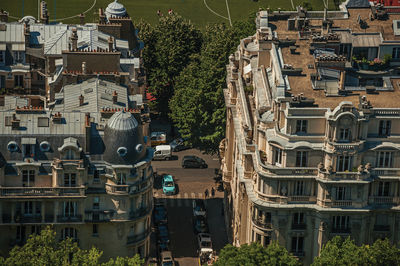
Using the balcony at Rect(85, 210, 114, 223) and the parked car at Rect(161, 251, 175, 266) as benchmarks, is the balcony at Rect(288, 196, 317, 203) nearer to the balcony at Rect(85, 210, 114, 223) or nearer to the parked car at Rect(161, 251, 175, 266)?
the balcony at Rect(85, 210, 114, 223)

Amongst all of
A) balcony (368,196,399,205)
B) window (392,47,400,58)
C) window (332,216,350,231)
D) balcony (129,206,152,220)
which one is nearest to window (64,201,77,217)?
balcony (129,206,152,220)

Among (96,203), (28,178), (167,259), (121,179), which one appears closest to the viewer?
(28,178)

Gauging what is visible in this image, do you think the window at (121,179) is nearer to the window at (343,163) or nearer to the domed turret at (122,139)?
the domed turret at (122,139)

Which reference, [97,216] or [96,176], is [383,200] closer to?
[97,216]

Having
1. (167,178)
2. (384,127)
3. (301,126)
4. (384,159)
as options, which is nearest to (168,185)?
(167,178)

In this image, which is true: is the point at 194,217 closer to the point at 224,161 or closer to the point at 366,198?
the point at 224,161

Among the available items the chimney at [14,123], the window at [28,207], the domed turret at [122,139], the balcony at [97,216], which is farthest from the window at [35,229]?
the chimney at [14,123]

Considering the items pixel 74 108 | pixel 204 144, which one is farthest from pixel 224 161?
pixel 74 108
